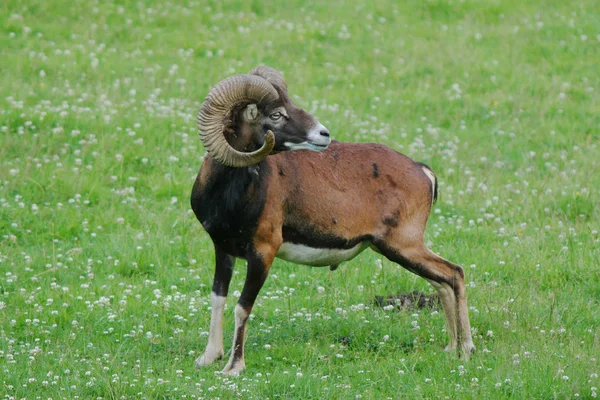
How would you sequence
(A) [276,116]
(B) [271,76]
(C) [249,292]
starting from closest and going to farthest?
(A) [276,116] → (C) [249,292] → (B) [271,76]

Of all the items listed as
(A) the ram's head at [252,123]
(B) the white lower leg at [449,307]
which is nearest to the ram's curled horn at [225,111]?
(A) the ram's head at [252,123]

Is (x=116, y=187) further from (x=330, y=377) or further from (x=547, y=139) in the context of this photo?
(x=547, y=139)

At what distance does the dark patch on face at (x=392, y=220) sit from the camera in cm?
965

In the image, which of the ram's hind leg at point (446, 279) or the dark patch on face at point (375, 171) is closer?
the ram's hind leg at point (446, 279)

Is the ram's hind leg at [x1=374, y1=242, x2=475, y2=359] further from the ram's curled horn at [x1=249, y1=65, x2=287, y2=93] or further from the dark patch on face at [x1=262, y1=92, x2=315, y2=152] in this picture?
the ram's curled horn at [x1=249, y1=65, x2=287, y2=93]

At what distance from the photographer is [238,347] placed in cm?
905

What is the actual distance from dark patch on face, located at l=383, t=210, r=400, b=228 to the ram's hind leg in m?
0.19

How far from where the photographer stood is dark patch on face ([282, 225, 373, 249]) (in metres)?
9.44

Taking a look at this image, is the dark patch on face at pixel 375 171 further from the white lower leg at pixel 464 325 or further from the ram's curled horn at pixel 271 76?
the white lower leg at pixel 464 325

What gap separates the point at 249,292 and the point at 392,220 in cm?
157

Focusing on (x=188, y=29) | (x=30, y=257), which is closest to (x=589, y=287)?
(x=30, y=257)

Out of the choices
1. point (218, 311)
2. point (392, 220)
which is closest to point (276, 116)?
point (392, 220)

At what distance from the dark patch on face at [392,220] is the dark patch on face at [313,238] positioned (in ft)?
1.19

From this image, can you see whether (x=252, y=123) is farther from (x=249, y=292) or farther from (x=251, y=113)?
(x=249, y=292)
